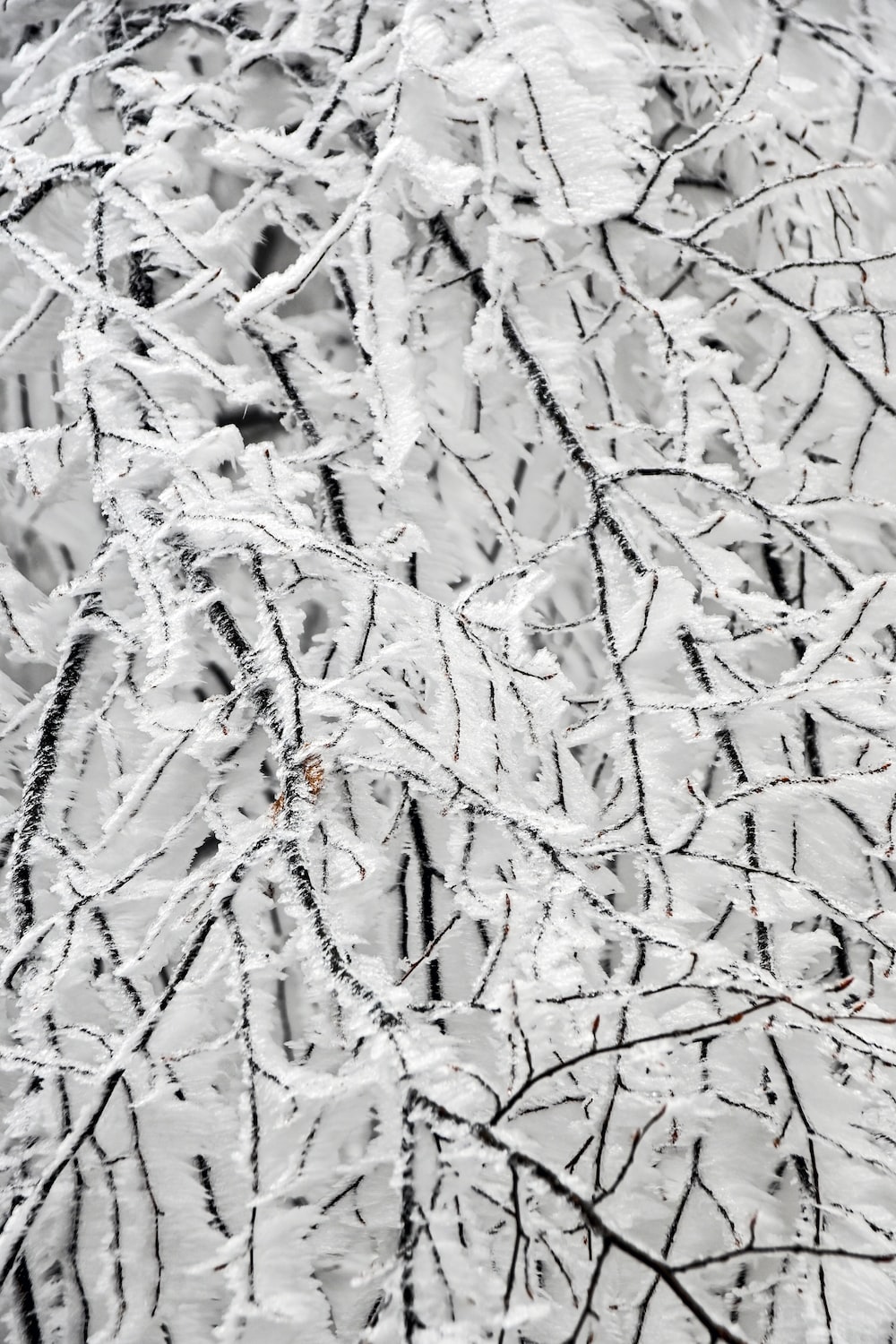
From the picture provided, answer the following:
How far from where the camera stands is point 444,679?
0.75 m

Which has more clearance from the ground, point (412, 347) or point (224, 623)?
point (412, 347)

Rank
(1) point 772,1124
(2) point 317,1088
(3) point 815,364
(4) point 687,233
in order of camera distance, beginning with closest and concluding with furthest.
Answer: (2) point 317,1088 → (1) point 772,1124 → (4) point 687,233 → (3) point 815,364

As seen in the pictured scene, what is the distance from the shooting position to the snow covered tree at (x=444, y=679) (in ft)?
2.24

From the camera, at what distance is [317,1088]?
2.12ft

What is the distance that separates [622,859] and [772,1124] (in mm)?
316

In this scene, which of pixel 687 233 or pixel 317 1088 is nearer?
pixel 317 1088

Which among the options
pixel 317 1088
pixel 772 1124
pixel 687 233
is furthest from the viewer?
pixel 687 233

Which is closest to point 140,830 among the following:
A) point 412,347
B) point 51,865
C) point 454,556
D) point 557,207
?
point 51,865

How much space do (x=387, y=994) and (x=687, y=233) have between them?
0.82m

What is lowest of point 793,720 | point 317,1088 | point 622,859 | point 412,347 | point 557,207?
point 317,1088

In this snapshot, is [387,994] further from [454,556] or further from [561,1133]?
[454,556]

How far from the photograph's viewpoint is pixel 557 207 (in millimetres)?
845

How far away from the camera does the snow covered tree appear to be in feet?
2.24

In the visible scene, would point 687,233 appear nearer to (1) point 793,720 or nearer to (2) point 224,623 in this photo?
(1) point 793,720
